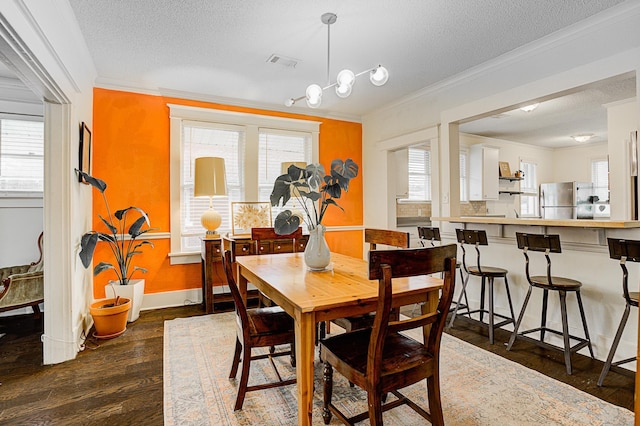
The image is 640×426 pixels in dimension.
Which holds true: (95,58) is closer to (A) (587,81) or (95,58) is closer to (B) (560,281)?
(A) (587,81)

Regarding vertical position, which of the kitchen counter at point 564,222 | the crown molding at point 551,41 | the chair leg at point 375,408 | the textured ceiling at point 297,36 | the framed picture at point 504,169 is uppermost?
the textured ceiling at point 297,36

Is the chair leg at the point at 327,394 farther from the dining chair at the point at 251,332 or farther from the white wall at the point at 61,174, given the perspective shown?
the white wall at the point at 61,174

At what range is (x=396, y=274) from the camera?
4.38 feet

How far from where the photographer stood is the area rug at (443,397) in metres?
1.84

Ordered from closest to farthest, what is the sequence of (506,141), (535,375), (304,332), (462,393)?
(304,332)
(462,393)
(535,375)
(506,141)

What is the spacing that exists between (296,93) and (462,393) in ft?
11.6

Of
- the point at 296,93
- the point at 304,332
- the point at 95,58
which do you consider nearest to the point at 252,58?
the point at 296,93

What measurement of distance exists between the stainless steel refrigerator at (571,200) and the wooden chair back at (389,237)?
244 inches

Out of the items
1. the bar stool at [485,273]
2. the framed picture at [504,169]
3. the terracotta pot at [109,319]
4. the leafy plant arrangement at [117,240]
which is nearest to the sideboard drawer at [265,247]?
the leafy plant arrangement at [117,240]

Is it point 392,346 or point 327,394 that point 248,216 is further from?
point 392,346

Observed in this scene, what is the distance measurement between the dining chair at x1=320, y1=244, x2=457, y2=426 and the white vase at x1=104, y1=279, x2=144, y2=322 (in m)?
2.52

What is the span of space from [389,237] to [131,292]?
266 centimetres

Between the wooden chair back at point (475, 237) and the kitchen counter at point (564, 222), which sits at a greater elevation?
Answer: the kitchen counter at point (564, 222)

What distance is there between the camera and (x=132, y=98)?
379cm
